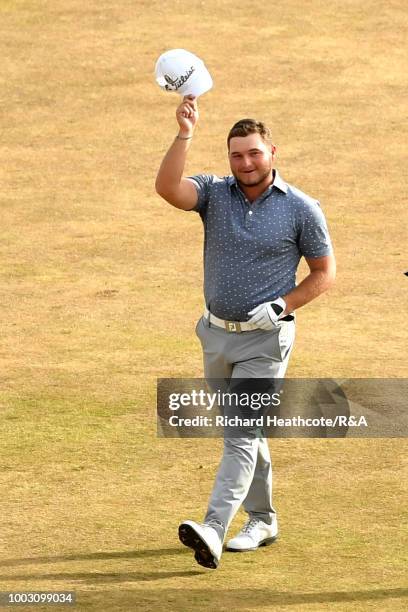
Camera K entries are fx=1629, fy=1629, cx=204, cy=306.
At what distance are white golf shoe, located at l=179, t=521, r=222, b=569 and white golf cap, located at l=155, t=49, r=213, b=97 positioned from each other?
2212 millimetres

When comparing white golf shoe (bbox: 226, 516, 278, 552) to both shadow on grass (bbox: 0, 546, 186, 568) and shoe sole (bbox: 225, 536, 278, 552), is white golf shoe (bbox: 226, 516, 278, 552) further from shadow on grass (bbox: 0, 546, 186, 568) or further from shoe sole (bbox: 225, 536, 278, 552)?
shadow on grass (bbox: 0, 546, 186, 568)

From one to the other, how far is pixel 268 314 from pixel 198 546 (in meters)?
1.19

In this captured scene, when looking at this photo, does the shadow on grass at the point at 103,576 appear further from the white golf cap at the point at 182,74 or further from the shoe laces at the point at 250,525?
the white golf cap at the point at 182,74

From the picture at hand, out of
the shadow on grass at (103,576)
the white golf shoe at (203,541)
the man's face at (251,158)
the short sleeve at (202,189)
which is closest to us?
the white golf shoe at (203,541)

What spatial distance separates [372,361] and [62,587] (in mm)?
4584

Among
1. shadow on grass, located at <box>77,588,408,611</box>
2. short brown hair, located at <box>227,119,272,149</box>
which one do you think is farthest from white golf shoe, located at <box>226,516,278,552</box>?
short brown hair, located at <box>227,119,272,149</box>

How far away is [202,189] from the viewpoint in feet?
27.3

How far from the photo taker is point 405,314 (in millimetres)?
13164

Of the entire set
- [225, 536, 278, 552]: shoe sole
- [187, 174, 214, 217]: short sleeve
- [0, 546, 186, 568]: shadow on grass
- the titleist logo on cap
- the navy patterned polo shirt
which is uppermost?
the titleist logo on cap

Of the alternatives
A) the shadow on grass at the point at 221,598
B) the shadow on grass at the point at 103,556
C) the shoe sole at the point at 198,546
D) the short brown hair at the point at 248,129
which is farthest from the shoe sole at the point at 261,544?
the short brown hair at the point at 248,129

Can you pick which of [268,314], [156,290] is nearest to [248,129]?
[268,314]

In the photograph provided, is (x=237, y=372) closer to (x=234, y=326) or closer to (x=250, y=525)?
(x=234, y=326)

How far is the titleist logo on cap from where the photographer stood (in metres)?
8.32

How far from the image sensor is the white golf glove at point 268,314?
8.09 m
